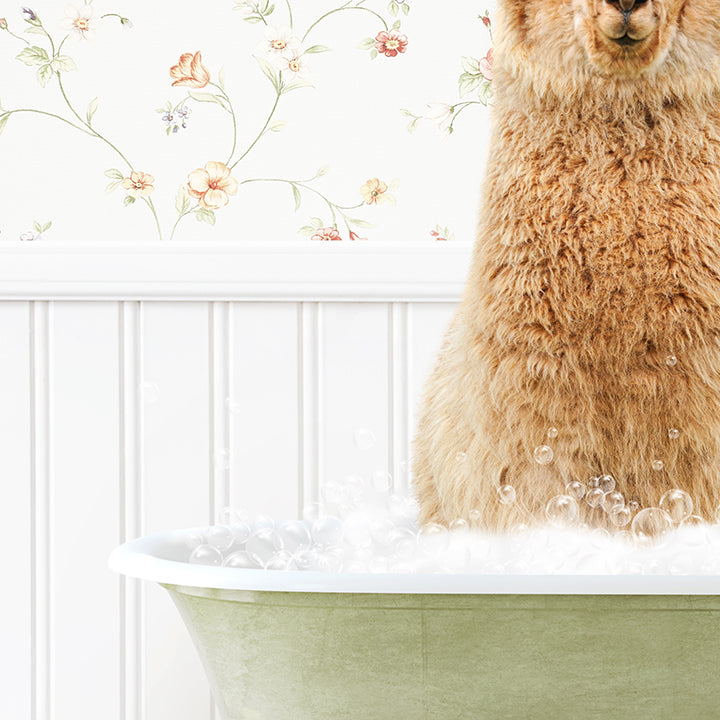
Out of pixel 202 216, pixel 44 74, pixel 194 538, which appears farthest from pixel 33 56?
pixel 194 538

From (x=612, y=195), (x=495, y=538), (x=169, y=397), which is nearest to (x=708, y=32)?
(x=612, y=195)

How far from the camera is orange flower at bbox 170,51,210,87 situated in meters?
1.29

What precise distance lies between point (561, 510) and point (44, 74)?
948mm

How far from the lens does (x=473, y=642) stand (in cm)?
72

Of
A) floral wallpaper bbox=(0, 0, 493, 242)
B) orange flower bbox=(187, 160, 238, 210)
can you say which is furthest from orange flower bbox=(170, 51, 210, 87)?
orange flower bbox=(187, 160, 238, 210)

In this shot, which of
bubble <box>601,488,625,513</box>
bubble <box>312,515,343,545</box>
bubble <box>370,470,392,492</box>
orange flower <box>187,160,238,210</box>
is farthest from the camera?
orange flower <box>187,160,238,210</box>

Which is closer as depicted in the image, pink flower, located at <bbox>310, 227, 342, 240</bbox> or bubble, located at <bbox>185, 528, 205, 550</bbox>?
bubble, located at <bbox>185, 528, 205, 550</bbox>

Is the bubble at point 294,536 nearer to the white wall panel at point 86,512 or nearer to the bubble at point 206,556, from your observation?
the bubble at point 206,556

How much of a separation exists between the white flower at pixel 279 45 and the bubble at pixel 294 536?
636mm

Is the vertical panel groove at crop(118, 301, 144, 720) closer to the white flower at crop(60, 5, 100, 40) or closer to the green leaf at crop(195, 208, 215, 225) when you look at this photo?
the green leaf at crop(195, 208, 215, 225)

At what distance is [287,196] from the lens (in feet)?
4.25

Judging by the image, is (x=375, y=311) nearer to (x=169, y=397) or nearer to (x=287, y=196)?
(x=287, y=196)

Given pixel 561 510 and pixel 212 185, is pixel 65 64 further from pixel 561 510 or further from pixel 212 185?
pixel 561 510

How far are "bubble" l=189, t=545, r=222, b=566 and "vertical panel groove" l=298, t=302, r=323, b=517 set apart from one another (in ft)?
0.99
